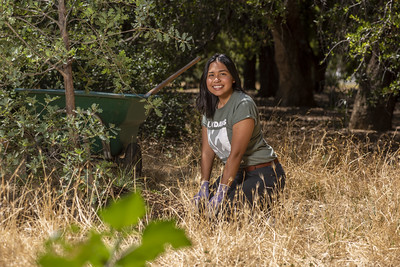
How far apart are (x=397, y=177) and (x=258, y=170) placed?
1.28 meters

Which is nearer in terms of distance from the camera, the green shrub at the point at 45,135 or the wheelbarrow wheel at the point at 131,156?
the green shrub at the point at 45,135

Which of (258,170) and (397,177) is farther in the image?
(397,177)

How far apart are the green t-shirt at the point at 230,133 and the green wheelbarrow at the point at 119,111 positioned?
45.7 inches

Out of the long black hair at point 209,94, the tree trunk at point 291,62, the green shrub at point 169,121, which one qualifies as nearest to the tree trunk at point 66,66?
the long black hair at point 209,94

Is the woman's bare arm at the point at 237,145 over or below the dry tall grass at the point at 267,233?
over

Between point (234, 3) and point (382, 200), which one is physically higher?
point (234, 3)

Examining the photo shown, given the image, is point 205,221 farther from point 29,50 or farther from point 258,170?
point 29,50

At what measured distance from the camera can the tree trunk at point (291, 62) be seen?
1094cm

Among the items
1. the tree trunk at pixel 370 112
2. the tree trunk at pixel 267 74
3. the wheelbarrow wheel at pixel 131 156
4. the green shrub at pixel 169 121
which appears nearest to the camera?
the wheelbarrow wheel at pixel 131 156

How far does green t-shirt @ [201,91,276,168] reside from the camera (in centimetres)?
363

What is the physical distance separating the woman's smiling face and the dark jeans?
1.88 ft

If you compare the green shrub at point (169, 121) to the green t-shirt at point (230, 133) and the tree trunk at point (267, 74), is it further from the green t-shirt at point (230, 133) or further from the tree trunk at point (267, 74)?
the tree trunk at point (267, 74)

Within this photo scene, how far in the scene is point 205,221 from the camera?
3363 mm

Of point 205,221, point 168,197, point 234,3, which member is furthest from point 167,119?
point 205,221
